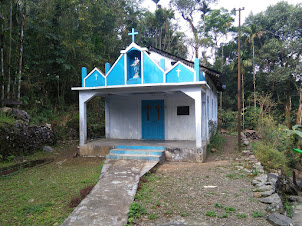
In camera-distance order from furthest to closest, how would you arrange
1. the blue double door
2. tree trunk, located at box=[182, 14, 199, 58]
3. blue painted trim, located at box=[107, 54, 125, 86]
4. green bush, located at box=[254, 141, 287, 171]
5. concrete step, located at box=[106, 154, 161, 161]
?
tree trunk, located at box=[182, 14, 199, 58] < the blue double door < blue painted trim, located at box=[107, 54, 125, 86] < green bush, located at box=[254, 141, 287, 171] < concrete step, located at box=[106, 154, 161, 161]

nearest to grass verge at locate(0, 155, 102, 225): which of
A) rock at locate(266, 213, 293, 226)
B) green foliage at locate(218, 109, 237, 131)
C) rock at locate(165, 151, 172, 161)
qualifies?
rock at locate(165, 151, 172, 161)

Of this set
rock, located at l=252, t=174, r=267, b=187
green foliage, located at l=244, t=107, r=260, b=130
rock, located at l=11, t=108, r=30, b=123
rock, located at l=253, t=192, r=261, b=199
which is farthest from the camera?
green foliage, located at l=244, t=107, r=260, b=130

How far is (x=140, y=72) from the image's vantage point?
29.7 ft

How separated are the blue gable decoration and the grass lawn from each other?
332cm

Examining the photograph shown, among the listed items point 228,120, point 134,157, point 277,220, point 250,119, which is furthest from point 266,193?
point 228,120

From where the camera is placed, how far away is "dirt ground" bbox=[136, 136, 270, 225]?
3.93 metres

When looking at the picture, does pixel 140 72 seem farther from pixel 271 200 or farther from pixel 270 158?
pixel 271 200

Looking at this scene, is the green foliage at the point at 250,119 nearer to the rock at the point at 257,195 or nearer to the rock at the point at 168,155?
the rock at the point at 168,155

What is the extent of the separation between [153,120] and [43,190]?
6.51m

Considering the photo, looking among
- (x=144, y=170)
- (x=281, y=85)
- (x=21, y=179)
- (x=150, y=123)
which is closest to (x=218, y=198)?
(x=144, y=170)

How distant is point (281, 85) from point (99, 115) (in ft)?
58.3

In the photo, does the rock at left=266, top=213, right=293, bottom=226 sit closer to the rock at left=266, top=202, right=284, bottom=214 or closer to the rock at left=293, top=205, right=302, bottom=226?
the rock at left=266, top=202, right=284, bottom=214

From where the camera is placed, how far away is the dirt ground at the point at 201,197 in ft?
12.9

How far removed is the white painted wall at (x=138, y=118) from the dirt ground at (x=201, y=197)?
10.4 feet
